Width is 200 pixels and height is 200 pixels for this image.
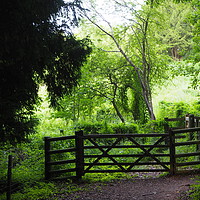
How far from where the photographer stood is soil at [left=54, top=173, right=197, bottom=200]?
5926 mm

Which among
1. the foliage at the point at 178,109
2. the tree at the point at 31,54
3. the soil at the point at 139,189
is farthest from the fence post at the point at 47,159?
the foliage at the point at 178,109

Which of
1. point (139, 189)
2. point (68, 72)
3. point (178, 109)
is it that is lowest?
point (139, 189)

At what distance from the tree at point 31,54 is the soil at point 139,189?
7.54 feet

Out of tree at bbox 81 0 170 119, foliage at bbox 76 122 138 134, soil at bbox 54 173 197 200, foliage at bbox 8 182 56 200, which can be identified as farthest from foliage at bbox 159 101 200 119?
foliage at bbox 8 182 56 200

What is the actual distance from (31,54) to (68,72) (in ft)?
3.73

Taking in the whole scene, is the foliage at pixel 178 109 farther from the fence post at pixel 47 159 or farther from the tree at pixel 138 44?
the fence post at pixel 47 159

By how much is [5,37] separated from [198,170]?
6622 millimetres

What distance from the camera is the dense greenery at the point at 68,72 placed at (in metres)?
4.96

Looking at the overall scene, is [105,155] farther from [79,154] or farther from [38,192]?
[38,192]

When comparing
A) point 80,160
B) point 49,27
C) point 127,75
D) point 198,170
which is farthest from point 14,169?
point 127,75

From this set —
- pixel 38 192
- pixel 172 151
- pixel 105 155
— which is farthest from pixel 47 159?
pixel 172 151

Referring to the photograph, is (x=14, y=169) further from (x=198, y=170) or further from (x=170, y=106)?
(x=170, y=106)

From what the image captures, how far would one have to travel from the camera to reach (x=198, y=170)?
25.1ft

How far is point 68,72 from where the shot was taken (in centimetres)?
591
